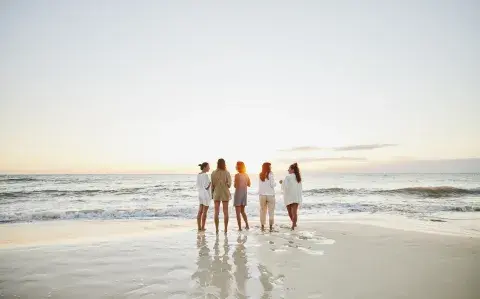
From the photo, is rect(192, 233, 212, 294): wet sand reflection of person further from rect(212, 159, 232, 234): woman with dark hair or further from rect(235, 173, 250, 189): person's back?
rect(235, 173, 250, 189): person's back

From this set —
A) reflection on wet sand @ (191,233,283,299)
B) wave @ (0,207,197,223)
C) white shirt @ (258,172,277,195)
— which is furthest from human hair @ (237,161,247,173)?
wave @ (0,207,197,223)

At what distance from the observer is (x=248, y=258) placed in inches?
265

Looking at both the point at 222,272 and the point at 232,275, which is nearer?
the point at 232,275

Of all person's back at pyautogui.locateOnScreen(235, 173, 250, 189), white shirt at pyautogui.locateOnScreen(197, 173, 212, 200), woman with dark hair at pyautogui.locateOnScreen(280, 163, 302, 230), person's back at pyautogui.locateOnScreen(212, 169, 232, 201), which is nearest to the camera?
person's back at pyautogui.locateOnScreen(212, 169, 232, 201)

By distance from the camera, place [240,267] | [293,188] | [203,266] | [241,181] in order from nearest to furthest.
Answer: [240,267], [203,266], [241,181], [293,188]

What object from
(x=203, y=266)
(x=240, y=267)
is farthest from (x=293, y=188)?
(x=203, y=266)

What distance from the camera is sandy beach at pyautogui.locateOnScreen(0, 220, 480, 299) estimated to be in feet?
15.8

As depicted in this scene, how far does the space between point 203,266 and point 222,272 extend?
581 mm

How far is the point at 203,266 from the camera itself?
242 inches

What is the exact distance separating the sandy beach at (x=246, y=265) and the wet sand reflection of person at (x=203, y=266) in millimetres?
18

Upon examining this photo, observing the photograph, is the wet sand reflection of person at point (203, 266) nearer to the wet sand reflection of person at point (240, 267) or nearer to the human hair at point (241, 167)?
the wet sand reflection of person at point (240, 267)

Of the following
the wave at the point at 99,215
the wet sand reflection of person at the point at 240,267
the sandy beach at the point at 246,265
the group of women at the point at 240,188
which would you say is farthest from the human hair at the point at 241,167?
the wave at the point at 99,215

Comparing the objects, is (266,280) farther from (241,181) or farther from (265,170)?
(265,170)

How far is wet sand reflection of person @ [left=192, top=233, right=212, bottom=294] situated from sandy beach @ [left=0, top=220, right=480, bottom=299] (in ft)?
0.06
